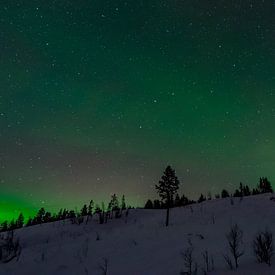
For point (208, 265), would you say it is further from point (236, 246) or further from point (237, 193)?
point (237, 193)

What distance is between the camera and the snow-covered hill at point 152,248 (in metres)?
27.7

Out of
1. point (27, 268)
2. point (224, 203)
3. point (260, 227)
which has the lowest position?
point (27, 268)

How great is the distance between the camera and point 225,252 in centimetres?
2875

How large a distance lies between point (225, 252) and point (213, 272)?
7.16 metres

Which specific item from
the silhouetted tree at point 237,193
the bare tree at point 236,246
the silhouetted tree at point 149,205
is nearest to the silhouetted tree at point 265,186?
the silhouetted tree at point 237,193

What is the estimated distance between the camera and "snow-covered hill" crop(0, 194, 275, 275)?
27653 millimetres

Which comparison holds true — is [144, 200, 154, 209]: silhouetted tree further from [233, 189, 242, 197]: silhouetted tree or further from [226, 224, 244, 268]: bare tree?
[226, 224, 244, 268]: bare tree

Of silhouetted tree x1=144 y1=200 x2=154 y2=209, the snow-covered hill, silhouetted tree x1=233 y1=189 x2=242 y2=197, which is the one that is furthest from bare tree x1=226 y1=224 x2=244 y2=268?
silhouetted tree x1=144 y1=200 x2=154 y2=209

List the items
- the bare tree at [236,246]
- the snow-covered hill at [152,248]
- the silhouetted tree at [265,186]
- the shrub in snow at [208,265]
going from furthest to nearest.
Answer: the silhouetted tree at [265,186]
the snow-covered hill at [152,248]
the bare tree at [236,246]
the shrub in snow at [208,265]

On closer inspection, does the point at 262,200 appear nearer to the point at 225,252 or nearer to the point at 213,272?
the point at 225,252

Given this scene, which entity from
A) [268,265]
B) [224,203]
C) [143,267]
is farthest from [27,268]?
[224,203]

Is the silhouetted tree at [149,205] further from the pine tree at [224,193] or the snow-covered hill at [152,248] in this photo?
the snow-covered hill at [152,248]

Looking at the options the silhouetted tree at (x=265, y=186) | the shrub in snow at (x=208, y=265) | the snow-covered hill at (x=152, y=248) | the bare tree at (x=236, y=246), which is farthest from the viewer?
the silhouetted tree at (x=265, y=186)

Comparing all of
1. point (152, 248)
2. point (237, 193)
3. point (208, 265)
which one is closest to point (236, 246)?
point (208, 265)
